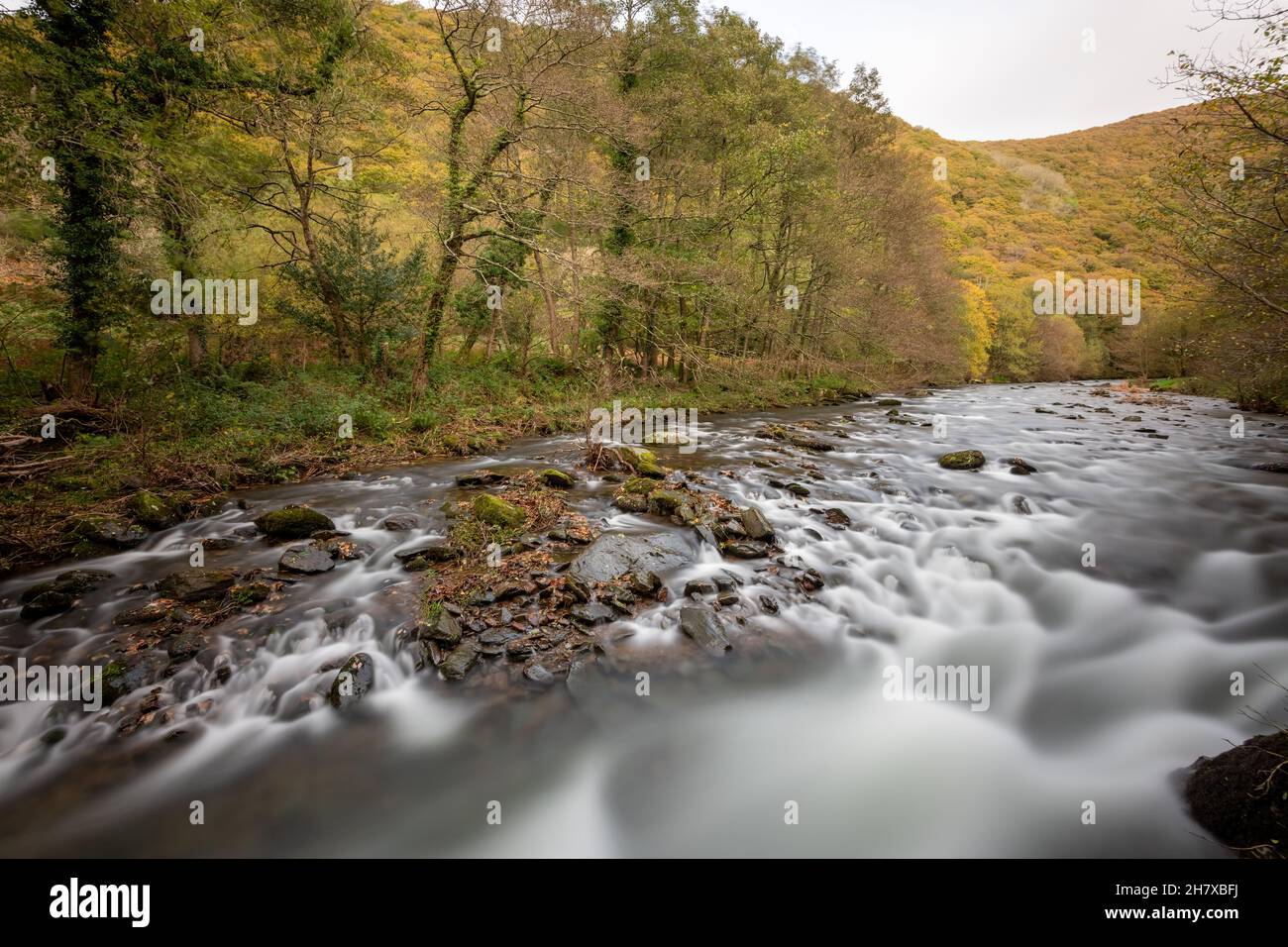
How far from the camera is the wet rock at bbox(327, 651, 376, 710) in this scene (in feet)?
12.3

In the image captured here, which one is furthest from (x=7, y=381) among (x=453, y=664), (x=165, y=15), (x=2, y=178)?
(x=453, y=664)

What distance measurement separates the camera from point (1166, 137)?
784 cm

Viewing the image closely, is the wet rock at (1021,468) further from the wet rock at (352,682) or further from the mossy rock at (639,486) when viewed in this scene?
the wet rock at (352,682)

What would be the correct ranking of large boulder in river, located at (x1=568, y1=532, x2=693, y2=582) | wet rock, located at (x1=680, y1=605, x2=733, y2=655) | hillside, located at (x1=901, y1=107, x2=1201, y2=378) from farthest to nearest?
hillside, located at (x1=901, y1=107, x2=1201, y2=378)
large boulder in river, located at (x1=568, y1=532, x2=693, y2=582)
wet rock, located at (x1=680, y1=605, x2=733, y2=655)

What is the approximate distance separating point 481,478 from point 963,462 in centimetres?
954

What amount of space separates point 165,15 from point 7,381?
7.75 m

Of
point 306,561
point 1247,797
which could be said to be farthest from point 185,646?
point 1247,797

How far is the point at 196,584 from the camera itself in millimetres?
4961

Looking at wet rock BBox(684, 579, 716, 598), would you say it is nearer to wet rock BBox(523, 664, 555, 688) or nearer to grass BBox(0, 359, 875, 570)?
wet rock BBox(523, 664, 555, 688)

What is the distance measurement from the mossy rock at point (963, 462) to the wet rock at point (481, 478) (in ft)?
29.1

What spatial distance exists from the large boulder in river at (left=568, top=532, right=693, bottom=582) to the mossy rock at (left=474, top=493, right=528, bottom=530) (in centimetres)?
121

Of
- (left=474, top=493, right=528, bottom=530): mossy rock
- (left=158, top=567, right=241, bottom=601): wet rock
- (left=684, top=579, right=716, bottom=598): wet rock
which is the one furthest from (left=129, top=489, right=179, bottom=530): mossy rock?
(left=684, top=579, right=716, bottom=598): wet rock

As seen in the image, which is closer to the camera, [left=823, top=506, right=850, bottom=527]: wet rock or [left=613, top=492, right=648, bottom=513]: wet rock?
[left=823, top=506, right=850, bottom=527]: wet rock

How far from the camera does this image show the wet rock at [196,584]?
4.86 m
